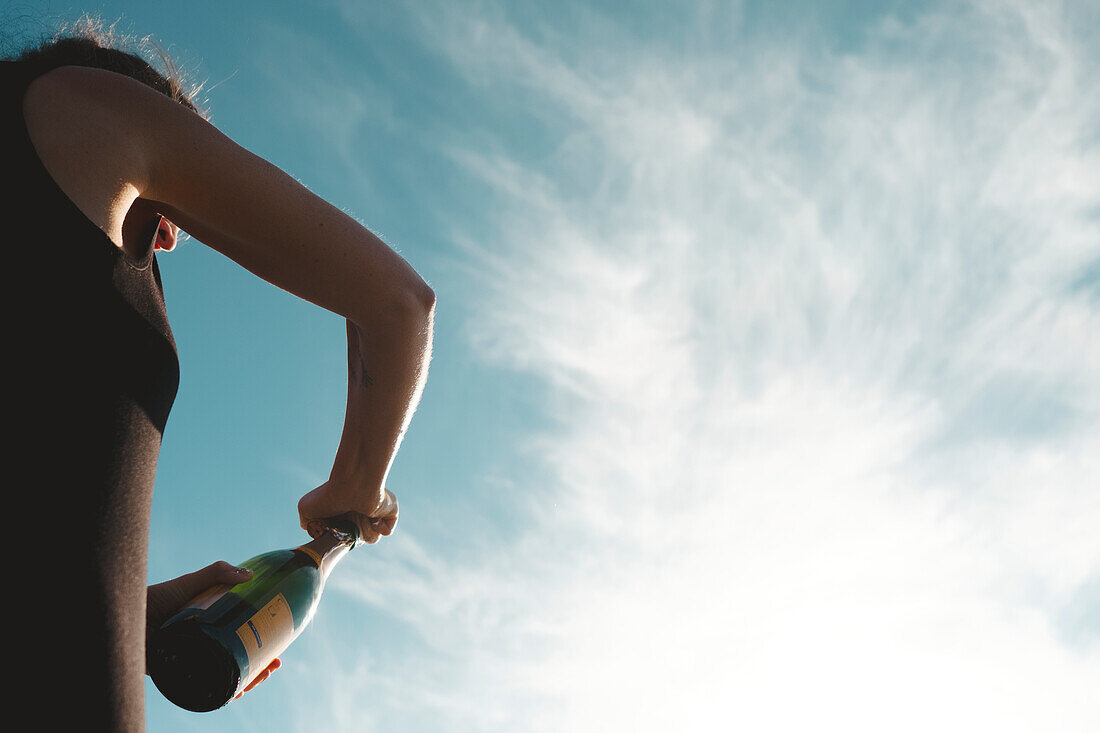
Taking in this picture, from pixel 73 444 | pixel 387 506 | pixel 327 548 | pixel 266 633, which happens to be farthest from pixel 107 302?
pixel 327 548

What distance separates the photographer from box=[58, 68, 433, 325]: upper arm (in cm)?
114

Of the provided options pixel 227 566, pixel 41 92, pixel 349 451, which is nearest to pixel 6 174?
pixel 41 92

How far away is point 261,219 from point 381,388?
1.32ft

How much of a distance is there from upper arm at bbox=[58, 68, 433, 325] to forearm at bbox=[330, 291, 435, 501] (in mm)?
44

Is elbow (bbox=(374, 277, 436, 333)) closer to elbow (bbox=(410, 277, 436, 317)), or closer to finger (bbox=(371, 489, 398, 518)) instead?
elbow (bbox=(410, 277, 436, 317))

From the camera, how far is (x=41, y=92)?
1081mm

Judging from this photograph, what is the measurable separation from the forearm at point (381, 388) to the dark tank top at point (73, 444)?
0.38 m

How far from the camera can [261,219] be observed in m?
1.21

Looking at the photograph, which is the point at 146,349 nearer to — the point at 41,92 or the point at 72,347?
the point at 72,347

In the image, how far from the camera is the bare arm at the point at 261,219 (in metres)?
1.12

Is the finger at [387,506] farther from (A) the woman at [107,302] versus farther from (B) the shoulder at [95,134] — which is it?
(B) the shoulder at [95,134]

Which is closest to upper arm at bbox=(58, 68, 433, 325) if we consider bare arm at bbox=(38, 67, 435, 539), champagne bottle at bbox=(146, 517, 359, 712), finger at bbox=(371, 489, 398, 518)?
bare arm at bbox=(38, 67, 435, 539)

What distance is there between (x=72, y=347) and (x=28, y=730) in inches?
17.0

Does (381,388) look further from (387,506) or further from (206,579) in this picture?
(387,506)
